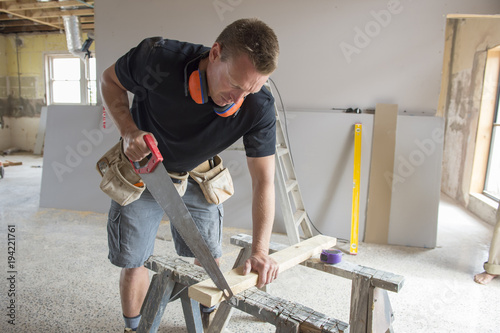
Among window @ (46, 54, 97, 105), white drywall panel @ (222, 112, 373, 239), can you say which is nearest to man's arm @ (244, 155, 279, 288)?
white drywall panel @ (222, 112, 373, 239)

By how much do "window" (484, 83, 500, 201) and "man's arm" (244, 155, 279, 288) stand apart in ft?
13.4

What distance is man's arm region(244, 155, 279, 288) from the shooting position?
127 cm

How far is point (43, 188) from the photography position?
156 inches

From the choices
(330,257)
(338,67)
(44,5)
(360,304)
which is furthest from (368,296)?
(44,5)

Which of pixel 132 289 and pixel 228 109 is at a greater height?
pixel 228 109

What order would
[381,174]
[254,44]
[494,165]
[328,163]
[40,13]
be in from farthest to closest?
[40,13] < [494,165] < [328,163] < [381,174] < [254,44]

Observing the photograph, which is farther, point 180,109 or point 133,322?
point 133,322

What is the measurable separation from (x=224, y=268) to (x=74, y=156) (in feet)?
7.61

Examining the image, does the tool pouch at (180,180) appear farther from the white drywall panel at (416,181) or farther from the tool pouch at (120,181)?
the white drywall panel at (416,181)

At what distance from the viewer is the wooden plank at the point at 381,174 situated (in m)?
3.10

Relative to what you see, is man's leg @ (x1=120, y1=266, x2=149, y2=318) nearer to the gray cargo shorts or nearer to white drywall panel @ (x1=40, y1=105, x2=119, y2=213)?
the gray cargo shorts

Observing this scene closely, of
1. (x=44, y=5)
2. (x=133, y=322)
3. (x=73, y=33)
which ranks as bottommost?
(x=133, y=322)

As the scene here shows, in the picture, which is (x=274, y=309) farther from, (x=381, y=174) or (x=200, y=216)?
(x=381, y=174)

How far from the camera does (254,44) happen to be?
108 cm
